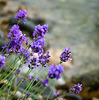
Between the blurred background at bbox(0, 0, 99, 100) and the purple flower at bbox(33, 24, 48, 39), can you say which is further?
the blurred background at bbox(0, 0, 99, 100)

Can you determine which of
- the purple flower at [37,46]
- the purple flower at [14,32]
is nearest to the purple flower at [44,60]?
the purple flower at [37,46]

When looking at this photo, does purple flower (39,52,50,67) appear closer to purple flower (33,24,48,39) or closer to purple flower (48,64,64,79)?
purple flower (33,24,48,39)

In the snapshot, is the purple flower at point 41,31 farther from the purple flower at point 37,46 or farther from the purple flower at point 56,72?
the purple flower at point 56,72

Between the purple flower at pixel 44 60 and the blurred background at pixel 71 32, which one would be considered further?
the blurred background at pixel 71 32

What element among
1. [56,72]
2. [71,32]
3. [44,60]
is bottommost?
[56,72]

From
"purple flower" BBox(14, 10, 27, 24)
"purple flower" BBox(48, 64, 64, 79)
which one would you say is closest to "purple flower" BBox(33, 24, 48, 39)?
"purple flower" BBox(14, 10, 27, 24)

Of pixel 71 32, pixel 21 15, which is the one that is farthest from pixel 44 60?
pixel 71 32

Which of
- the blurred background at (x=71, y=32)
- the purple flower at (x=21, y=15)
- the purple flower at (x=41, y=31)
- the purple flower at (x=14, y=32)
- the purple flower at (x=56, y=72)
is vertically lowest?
the purple flower at (x=56, y=72)

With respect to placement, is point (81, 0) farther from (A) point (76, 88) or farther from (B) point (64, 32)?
(A) point (76, 88)

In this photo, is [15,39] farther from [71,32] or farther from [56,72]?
[71,32]

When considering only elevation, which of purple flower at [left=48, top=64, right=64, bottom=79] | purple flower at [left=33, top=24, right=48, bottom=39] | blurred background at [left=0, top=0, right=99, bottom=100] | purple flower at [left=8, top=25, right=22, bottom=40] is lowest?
purple flower at [left=48, top=64, right=64, bottom=79]
